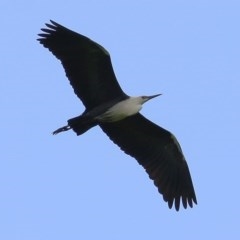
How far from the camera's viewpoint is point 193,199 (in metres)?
17.0

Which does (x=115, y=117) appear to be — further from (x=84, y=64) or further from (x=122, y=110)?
(x=84, y=64)

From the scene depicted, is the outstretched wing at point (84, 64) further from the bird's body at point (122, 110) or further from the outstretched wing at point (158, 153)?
the outstretched wing at point (158, 153)

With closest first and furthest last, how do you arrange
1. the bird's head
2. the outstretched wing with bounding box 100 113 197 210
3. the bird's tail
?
the bird's tail
the bird's head
the outstretched wing with bounding box 100 113 197 210

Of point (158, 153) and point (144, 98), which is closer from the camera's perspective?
point (144, 98)

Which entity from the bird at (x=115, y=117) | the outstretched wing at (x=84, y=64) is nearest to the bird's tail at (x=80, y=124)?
the bird at (x=115, y=117)

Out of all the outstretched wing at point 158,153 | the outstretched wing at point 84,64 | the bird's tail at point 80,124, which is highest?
the outstretched wing at point 84,64

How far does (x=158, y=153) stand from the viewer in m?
17.0

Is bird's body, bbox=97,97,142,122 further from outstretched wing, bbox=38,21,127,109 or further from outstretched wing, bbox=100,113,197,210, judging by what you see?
outstretched wing, bbox=100,113,197,210

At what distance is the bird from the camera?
51.6 feet

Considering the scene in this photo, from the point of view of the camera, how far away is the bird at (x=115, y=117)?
15.7m

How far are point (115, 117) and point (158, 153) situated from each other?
1442 mm

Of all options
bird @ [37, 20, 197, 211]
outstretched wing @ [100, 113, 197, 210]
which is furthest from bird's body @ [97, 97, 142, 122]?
outstretched wing @ [100, 113, 197, 210]

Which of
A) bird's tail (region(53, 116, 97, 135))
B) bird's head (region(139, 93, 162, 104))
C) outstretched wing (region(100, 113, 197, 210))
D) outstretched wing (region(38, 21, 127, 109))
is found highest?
outstretched wing (region(38, 21, 127, 109))

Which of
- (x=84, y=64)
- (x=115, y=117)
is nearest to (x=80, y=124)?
(x=115, y=117)
